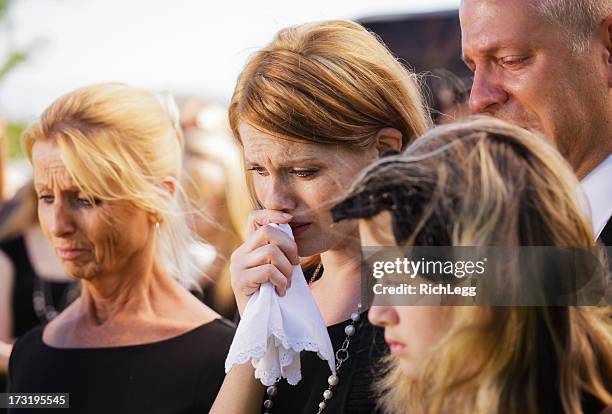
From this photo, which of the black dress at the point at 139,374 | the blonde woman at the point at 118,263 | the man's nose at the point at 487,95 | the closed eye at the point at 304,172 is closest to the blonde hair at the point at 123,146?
the blonde woman at the point at 118,263

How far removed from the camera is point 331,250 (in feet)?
6.61

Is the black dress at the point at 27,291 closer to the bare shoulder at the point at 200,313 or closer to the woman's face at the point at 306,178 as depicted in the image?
the bare shoulder at the point at 200,313

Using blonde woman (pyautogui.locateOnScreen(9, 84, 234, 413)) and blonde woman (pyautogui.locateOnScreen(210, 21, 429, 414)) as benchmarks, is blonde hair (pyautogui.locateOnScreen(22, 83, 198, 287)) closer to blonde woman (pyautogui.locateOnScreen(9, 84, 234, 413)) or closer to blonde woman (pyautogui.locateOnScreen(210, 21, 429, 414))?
A: blonde woman (pyautogui.locateOnScreen(9, 84, 234, 413))

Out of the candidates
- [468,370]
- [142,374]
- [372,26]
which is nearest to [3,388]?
[142,374]

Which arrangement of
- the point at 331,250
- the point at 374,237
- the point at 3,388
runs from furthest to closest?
1. the point at 3,388
2. the point at 331,250
3. the point at 374,237

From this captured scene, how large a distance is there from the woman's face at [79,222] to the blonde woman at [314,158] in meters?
0.66

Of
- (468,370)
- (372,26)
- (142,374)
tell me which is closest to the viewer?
(468,370)

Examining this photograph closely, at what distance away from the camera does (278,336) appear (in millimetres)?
1759

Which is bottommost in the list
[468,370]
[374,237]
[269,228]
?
[468,370]

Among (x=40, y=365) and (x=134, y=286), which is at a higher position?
(x=134, y=286)

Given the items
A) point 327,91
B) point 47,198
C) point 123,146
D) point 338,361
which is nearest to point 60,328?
point 47,198

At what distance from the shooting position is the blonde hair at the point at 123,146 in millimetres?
2475

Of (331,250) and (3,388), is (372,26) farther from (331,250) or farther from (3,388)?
(331,250)

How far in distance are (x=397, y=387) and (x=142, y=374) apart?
3.24 feet
